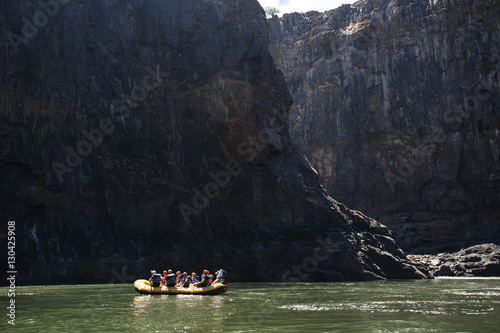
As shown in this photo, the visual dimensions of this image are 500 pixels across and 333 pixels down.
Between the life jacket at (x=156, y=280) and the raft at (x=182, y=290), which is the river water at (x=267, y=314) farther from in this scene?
the life jacket at (x=156, y=280)

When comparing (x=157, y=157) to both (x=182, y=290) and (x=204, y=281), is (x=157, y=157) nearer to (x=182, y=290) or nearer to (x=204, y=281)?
(x=182, y=290)

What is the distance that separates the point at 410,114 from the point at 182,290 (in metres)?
58.3

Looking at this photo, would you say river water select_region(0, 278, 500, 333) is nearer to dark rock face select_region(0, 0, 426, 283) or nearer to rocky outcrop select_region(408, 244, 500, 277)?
dark rock face select_region(0, 0, 426, 283)

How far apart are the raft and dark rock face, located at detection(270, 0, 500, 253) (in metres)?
45.6

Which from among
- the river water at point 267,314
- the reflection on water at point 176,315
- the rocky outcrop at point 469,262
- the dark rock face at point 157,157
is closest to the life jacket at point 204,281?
the reflection on water at point 176,315

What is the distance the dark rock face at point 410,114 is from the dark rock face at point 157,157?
25.2 metres

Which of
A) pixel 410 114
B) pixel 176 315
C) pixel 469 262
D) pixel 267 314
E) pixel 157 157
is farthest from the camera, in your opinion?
pixel 410 114

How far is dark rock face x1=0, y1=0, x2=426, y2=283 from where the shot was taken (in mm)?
48656

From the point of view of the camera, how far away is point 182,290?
32.3 meters

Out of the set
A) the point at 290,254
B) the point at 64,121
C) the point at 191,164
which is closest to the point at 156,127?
the point at 191,164

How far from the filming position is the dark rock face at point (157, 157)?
48656mm

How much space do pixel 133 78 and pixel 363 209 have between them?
138ft

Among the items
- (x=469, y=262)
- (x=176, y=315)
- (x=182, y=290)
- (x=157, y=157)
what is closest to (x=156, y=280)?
(x=182, y=290)

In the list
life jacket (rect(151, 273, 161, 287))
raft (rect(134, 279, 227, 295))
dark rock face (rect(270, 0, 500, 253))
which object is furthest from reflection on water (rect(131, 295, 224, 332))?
dark rock face (rect(270, 0, 500, 253))
